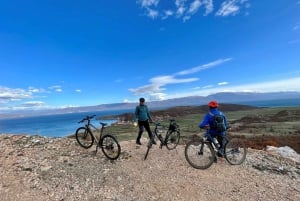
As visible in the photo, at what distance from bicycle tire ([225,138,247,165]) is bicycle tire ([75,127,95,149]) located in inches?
237

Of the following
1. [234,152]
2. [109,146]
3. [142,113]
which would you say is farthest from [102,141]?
[234,152]

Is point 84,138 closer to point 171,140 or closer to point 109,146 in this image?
point 109,146

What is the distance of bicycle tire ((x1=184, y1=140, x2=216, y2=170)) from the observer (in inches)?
313

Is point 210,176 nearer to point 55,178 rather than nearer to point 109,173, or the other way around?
point 109,173

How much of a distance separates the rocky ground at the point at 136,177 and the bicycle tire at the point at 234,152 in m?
0.28

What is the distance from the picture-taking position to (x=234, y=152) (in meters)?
8.46

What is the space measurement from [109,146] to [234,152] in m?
4.93

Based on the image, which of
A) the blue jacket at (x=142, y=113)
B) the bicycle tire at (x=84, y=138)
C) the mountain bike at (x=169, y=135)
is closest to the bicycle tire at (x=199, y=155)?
the mountain bike at (x=169, y=135)

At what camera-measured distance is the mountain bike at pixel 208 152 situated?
7998 mm

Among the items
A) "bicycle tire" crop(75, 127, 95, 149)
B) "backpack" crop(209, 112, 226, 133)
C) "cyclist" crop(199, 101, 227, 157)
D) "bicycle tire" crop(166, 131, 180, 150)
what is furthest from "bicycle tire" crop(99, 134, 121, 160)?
"backpack" crop(209, 112, 226, 133)

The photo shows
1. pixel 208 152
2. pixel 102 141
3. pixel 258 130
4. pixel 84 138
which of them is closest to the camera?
pixel 208 152

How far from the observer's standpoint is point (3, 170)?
7.93 m

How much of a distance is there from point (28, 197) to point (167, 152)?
5.66m

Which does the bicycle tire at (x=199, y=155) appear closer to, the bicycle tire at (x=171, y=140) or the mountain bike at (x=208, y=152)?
the mountain bike at (x=208, y=152)
